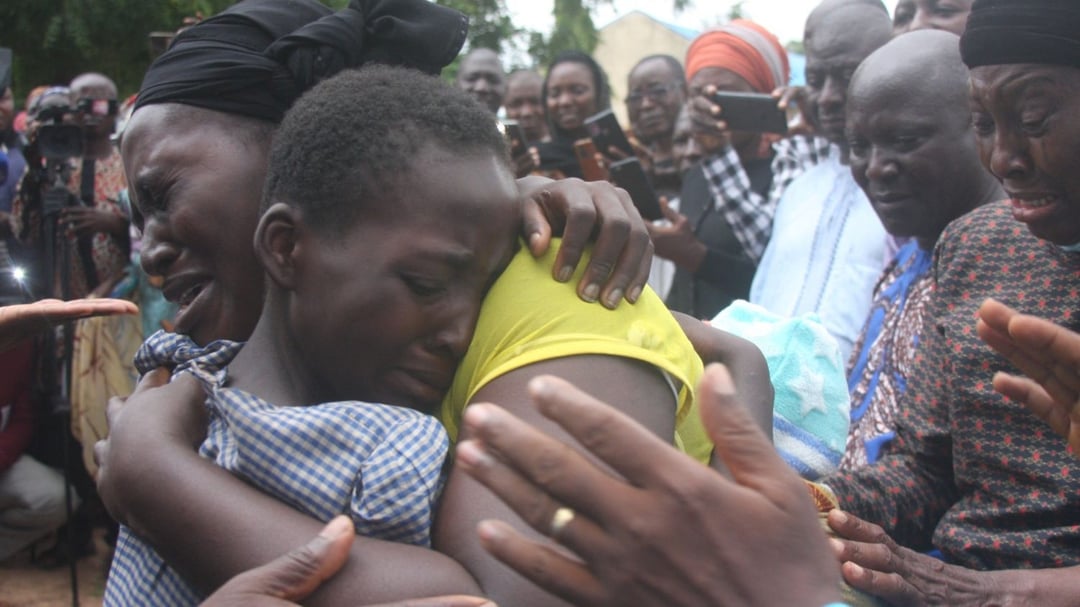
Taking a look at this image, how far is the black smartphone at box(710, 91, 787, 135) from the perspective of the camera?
4996 mm

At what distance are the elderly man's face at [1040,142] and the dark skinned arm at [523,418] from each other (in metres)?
1.34

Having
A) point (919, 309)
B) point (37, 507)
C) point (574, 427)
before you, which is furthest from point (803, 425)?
point (37, 507)

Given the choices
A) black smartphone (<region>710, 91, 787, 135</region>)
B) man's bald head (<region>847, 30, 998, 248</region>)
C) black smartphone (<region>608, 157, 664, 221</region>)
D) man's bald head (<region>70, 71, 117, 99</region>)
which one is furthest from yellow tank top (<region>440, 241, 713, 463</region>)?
man's bald head (<region>70, 71, 117, 99</region>)

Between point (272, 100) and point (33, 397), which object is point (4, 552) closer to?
point (33, 397)

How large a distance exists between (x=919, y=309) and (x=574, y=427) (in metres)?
2.10

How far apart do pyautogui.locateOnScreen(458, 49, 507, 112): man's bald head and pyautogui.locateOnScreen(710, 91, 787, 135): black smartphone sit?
2253 millimetres

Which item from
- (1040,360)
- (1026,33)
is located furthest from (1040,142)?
(1040,360)

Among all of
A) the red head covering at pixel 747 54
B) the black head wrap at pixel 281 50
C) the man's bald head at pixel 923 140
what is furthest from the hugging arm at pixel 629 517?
the red head covering at pixel 747 54

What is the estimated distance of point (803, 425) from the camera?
2.28m

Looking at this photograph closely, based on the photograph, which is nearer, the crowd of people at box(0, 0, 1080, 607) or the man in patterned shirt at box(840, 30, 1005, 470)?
the crowd of people at box(0, 0, 1080, 607)

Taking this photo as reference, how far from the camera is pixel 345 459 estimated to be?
4.49 ft

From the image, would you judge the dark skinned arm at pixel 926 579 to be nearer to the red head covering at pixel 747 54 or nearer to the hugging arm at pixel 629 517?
the hugging arm at pixel 629 517

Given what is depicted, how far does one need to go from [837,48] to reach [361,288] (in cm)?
350

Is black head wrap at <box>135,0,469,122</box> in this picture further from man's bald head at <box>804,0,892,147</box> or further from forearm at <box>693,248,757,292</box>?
forearm at <box>693,248,757,292</box>
